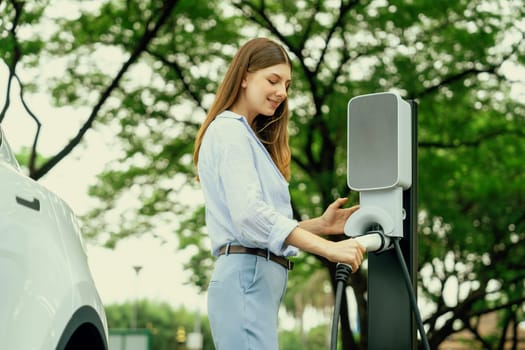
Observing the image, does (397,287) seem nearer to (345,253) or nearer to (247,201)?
(345,253)

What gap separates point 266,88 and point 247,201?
0.44 meters

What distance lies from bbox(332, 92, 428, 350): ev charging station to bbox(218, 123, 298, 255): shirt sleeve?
0.36m

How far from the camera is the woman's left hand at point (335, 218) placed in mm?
2869

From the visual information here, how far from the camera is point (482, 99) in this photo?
1199 cm

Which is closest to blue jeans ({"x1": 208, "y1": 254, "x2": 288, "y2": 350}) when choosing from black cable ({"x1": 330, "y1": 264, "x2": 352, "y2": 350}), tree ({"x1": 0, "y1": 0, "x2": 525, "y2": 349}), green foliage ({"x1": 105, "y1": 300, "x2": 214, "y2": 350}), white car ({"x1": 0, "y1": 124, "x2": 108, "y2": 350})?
black cable ({"x1": 330, "y1": 264, "x2": 352, "y2": 350})

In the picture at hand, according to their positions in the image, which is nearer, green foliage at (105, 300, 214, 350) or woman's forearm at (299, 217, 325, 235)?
woman's forearm at (299, 217, 325, 235)

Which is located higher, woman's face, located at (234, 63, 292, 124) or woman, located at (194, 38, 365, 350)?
woman's face, located at (234, 63, 292, 124)

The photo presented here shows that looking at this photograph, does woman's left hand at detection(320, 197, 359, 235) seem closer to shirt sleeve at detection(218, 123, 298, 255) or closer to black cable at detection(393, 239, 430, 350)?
black cable at detection(393, 239, 430, 350)

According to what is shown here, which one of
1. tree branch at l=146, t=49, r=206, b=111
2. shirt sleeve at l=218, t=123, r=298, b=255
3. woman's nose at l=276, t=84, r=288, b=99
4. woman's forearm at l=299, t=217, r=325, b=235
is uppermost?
tree branch at l=146, t=49, r=206, b=111

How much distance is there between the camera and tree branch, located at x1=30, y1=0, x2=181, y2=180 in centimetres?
937

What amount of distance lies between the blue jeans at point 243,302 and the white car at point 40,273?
36cm

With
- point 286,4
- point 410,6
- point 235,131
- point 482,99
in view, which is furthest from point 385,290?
point 482,99

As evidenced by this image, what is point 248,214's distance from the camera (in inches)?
92.6

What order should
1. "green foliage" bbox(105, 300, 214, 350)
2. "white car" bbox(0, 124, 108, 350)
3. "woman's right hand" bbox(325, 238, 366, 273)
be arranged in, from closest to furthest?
"white car" bbox(0, 124, 108, 350) → "woman's right hand" bbox(325, 238, 366, 273) → "green foliage" bbox(105, 300, 214, 350)
